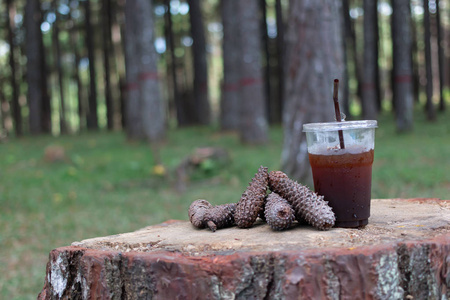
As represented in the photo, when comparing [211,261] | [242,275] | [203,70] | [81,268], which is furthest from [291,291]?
[203,70]

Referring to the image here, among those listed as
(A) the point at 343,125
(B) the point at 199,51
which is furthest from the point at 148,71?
(A) the point at 343,125

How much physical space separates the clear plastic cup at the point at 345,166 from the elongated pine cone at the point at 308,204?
10cm

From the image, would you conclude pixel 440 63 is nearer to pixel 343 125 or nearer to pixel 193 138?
pixel 193 138

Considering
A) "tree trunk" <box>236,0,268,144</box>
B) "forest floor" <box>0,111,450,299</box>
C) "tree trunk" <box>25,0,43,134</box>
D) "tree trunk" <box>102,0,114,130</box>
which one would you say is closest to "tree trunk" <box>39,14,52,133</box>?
"tree trunk" <box>102,0,114,130</box>

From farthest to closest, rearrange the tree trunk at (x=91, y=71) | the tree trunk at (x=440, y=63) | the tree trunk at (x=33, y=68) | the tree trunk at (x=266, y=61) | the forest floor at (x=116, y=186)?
the tree trunk at (x=91, y=71) < the tree trunk at (x=266, y=61) < the tree trunk at (x=440, y=63) < the tree trunk at (x=33, y=68) < the forest floor at (x=116, y=186)

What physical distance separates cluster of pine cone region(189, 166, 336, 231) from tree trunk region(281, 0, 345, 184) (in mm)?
4138

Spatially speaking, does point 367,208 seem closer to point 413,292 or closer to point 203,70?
point 413,292

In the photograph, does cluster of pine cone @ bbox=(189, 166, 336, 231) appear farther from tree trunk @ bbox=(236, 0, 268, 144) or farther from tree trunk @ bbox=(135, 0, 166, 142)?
tree trunk @ bbox=(135, 0, 166, 142)

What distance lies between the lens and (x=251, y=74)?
37.6 feet

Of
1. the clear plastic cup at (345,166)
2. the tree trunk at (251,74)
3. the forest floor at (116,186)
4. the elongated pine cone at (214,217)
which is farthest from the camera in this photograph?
the tree trunk at (251,74)

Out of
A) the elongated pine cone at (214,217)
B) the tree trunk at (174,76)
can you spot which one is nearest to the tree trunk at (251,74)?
the tree trunk at (174,76)

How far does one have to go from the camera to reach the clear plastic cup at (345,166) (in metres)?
2.31

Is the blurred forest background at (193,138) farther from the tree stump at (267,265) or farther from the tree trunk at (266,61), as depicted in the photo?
the tree stump at (267,265)

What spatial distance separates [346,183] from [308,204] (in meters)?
0.24
